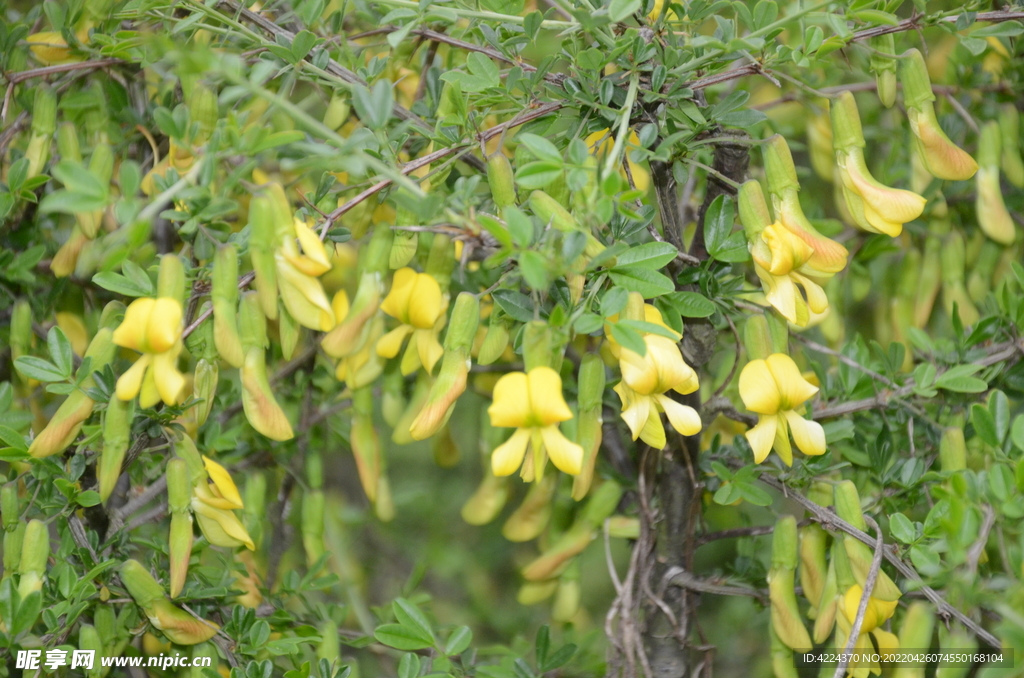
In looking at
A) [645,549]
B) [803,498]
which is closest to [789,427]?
[803,498]

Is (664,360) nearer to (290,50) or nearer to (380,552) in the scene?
(290,50)

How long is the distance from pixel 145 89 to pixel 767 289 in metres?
0.76

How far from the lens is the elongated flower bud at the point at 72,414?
71 cm

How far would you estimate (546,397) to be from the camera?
1.91ft

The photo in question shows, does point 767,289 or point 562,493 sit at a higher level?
point 767,289

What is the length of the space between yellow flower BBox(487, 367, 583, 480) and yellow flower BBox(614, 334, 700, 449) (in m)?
0.07

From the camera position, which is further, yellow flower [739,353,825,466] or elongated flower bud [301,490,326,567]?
elongated flower bud [301,490,326,567]

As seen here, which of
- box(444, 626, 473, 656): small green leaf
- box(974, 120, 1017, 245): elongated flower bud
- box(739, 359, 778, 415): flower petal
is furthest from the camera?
box(974, 120, 1017, 245): elongated flower bud

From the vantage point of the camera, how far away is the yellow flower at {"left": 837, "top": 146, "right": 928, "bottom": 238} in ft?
2.31

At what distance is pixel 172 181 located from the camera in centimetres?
63

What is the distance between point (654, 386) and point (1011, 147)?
0.62 m

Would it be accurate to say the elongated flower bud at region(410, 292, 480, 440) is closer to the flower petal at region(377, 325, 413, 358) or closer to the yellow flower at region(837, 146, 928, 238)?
the flower petal at region(377, 325, 413, 358)

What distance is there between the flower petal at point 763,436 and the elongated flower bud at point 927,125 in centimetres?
28

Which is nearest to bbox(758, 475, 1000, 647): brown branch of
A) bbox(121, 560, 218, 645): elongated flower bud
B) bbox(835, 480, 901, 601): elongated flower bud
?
bbox(835, 480, 901, 601): elongated flower bud
